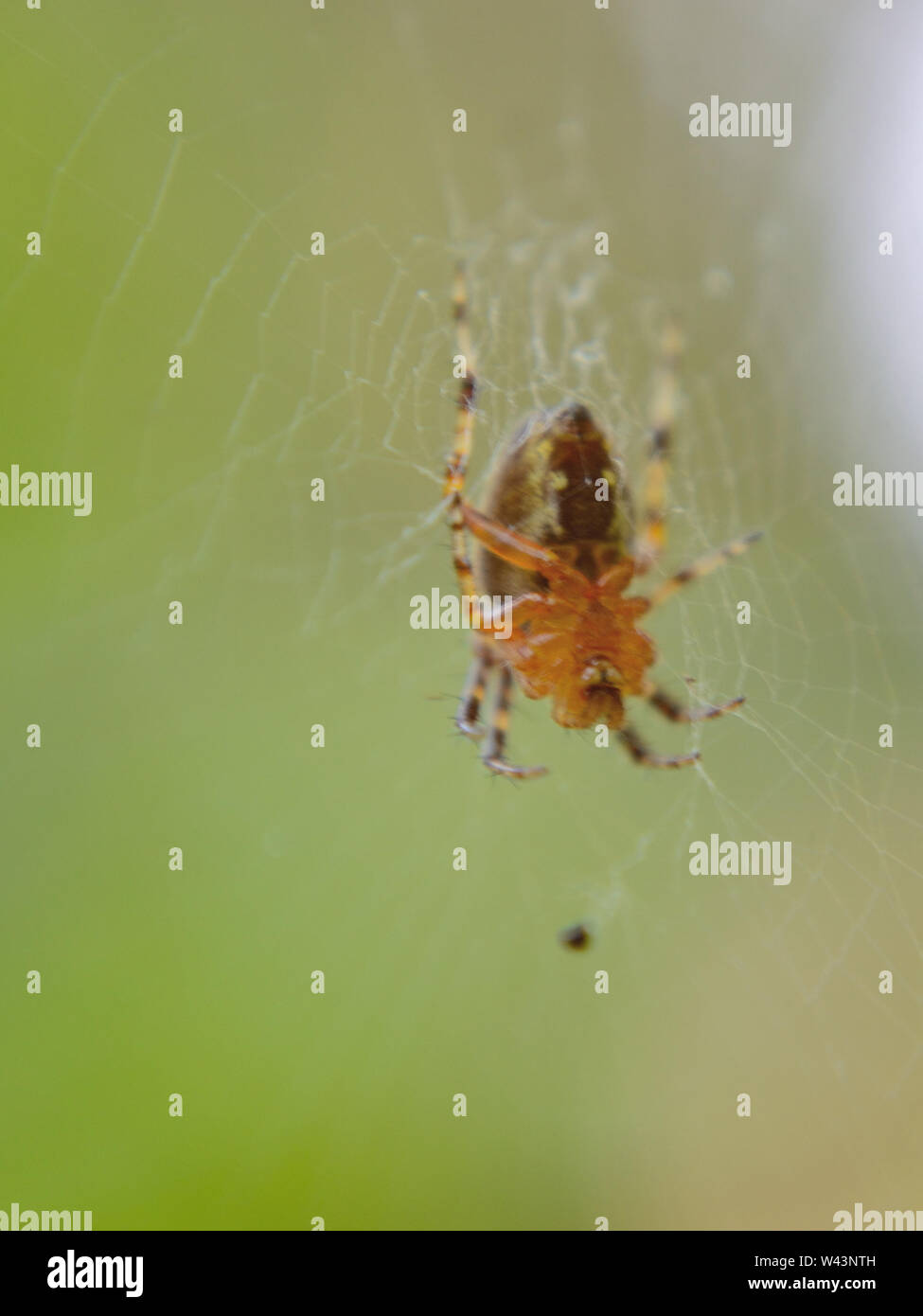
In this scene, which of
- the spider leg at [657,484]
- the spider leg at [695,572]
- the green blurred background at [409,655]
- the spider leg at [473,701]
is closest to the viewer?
the spider leg at [695,572]

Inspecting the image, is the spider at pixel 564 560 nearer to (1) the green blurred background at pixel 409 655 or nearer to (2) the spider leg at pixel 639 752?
(2) the spider leg at pixel 639 752

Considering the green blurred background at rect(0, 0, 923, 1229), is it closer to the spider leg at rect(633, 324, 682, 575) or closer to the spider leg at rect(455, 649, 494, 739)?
the spider leg at rect(633, 324, 682, 575)

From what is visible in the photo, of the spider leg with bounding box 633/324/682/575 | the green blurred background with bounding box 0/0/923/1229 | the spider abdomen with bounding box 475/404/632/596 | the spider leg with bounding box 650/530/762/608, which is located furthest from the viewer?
the green blurred background with bounding box 0/0/923/1229

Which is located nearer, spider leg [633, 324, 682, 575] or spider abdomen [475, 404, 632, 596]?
spider abdomen [475, 404, 632, 596]

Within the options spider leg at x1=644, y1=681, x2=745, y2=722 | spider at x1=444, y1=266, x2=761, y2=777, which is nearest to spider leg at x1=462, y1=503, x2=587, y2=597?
spider at x1=444, y1=266, x2=761, y2=777

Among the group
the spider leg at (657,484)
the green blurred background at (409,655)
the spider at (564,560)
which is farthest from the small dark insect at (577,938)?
the spider leg at (657,484)

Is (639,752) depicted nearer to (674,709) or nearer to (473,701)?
(674,709)
